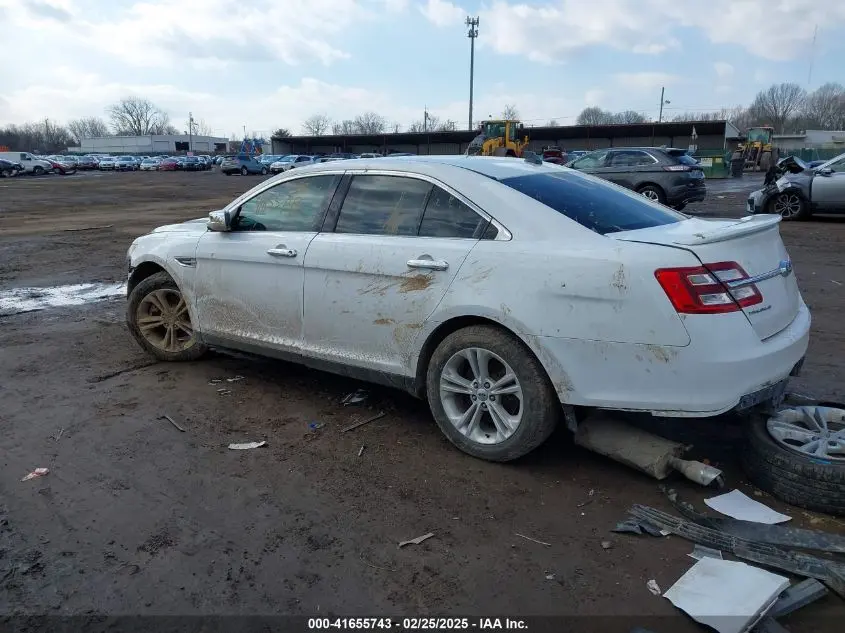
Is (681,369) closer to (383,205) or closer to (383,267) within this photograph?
(383,267)

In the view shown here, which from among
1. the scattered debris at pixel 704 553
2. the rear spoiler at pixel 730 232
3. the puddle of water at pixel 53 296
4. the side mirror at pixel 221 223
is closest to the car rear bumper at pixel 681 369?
Answer: the rear spoiler at pixel 730 232

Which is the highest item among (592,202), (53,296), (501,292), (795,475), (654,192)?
(592,202)

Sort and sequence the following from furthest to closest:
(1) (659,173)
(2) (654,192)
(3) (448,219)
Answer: (2) (654,192)
(1) (659,173)
(3) (448,219)

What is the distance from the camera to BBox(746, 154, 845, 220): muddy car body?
14789 millimetres

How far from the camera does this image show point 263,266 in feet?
15.5

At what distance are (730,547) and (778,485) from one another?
550 mm

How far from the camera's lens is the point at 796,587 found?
2.72 metres

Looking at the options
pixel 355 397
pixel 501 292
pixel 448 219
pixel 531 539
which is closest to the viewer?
pixel 531 539

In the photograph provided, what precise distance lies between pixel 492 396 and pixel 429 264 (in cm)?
81

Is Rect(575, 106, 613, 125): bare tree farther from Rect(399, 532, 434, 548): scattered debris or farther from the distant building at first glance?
Rect(399, 532, 434, 548): scattered debris

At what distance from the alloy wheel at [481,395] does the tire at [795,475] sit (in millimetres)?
1201

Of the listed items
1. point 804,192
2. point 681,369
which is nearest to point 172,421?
point 681,369

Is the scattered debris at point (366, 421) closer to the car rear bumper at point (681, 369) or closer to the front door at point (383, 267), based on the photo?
the front door at point (383, 267)

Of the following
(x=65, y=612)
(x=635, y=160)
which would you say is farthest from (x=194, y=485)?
(x=635, y=160)
